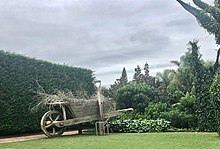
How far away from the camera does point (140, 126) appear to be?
1359 centimetres

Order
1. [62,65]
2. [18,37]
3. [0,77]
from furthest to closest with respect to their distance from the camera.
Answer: [62,65] < [18,37] < [0,77]

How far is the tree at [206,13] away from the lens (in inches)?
407

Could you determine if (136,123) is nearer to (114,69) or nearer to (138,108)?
(138,108)

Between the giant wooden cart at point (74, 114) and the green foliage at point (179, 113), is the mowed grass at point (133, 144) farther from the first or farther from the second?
the green foliage at point (179, 113)

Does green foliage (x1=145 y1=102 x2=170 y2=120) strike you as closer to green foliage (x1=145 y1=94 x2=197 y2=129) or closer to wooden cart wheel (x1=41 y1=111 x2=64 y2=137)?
green foliage (x1=145 y1=94 x2=197 y2=129)

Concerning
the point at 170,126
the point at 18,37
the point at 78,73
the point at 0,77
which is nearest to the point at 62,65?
the point at 78,73

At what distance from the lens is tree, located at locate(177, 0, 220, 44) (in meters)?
10.3

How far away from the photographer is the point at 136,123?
13.7m

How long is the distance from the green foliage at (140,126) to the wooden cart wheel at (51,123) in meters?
2.62

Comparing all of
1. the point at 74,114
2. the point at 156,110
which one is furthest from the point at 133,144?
the point at 156,110

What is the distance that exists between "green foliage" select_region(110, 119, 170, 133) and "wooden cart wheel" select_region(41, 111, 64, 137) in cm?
262

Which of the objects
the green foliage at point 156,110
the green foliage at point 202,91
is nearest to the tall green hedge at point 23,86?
the green foliage at point 156,110

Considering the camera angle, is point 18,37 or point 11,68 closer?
point 11,68

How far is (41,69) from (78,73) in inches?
100
